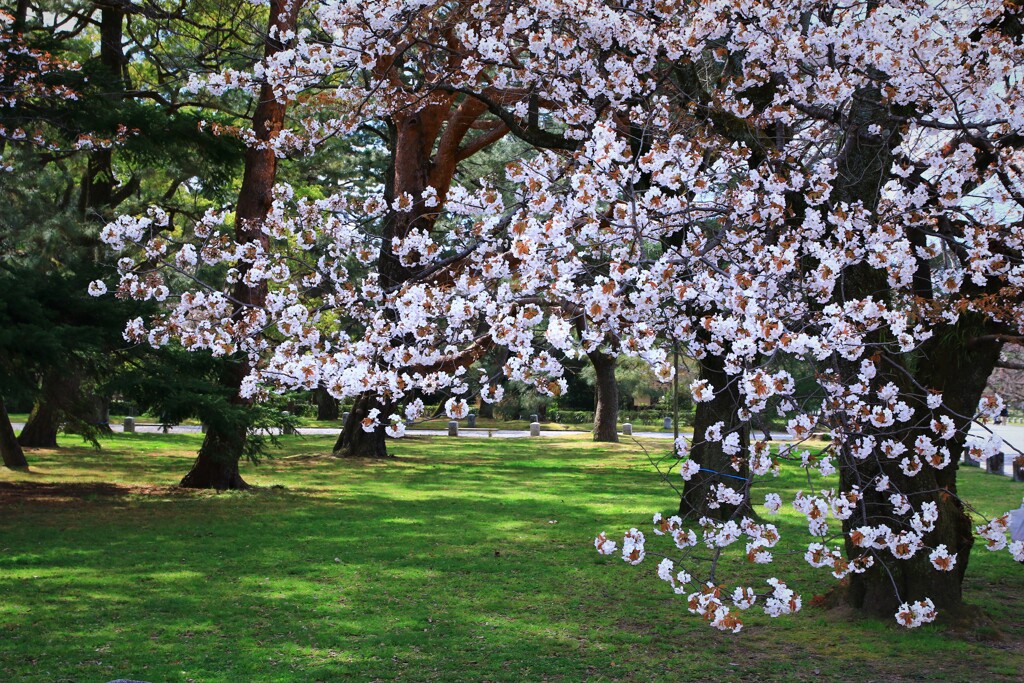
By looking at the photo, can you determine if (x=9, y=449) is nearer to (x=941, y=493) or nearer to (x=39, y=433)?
(x=39, y=433)

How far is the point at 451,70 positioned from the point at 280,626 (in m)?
5.01

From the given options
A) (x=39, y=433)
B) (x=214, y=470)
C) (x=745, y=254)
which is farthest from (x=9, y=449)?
(x=745, y=254)

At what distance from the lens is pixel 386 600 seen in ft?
25.6

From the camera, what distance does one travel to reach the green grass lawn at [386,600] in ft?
19.9

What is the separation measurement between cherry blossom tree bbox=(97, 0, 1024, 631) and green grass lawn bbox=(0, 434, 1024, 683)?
66cm

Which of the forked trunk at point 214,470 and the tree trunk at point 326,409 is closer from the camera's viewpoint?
the forked trunk at point 214,470

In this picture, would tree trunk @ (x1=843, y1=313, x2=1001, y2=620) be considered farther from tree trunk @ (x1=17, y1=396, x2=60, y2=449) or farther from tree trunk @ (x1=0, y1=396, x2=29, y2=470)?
tree trunk @ (x1=17, y1=396, x2=60, y2=449)

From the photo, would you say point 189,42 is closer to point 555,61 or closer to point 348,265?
point 348,265

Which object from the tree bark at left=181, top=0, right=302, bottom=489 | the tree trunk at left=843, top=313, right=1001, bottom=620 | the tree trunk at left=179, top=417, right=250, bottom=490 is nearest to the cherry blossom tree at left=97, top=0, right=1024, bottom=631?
the tree trunk at left=843, top=313, right=1001, bottom=620

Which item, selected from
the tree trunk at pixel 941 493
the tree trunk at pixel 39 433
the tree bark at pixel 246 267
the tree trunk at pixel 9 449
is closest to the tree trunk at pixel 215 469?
the tree bark at pixel 246 267

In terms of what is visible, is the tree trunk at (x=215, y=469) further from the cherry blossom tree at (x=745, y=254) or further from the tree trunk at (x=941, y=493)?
the tree trunk at (x=941, y=493)

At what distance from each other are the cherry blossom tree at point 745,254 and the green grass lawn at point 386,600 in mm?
663

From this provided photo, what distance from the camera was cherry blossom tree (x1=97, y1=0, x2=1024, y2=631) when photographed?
196 inches

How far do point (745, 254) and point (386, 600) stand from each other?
432cm
